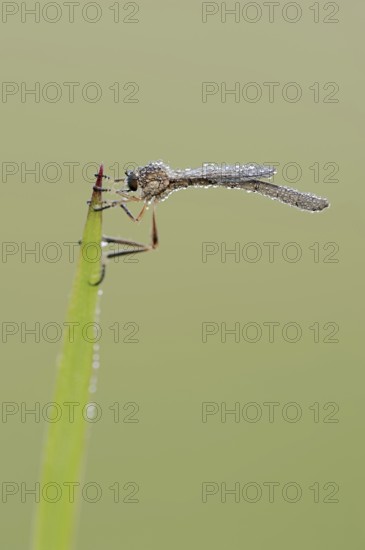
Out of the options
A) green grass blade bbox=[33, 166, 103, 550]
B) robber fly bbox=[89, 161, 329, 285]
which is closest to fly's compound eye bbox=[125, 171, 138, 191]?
robber fly bbox=[89, 161, 329, 285]

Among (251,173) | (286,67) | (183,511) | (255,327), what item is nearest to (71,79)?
(286,67)

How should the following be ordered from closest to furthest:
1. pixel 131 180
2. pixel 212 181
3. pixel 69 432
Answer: pixel 69 432
pixel 131 180
pixel 212 181

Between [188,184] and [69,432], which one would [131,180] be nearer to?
[188,184]

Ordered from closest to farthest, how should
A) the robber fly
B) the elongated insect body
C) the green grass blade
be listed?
the green grass blade → the robber fly → the elongated insect body

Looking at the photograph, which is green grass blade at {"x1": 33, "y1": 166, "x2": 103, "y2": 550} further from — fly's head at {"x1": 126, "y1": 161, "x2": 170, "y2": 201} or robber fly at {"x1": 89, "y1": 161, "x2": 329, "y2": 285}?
fly's head at {"x1": 126, "y1": 161, "x2": 170, "y2": 201}

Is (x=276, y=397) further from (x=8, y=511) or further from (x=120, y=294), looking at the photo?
(x=8, y=511)

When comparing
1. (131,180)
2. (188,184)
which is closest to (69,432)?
(131,180)

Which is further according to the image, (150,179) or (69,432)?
(150,179)

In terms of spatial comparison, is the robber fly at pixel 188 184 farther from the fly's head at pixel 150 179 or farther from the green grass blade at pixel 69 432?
the green grass blade at pixel 69 432
